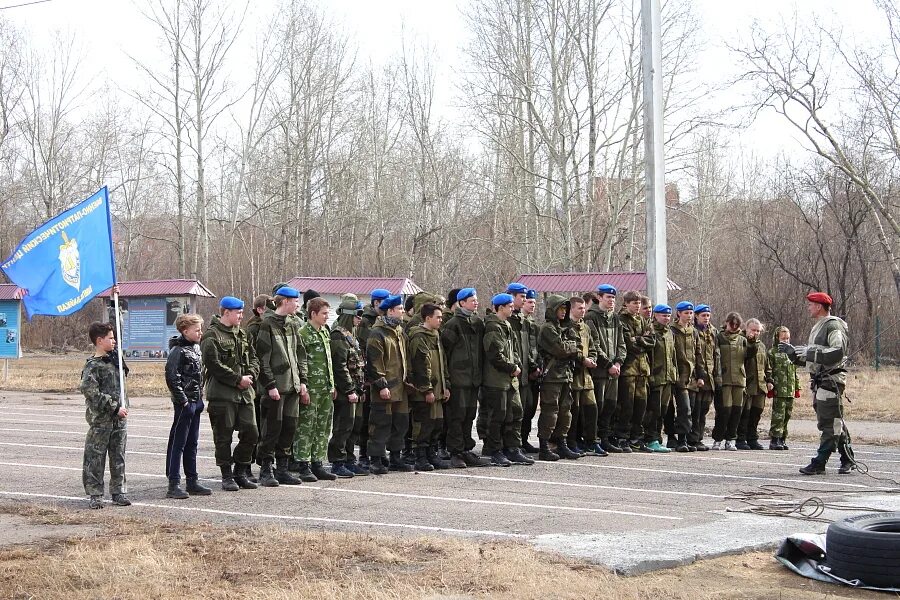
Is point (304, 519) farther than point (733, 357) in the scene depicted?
No

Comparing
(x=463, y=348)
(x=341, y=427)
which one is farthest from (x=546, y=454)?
(x=341, y=427)

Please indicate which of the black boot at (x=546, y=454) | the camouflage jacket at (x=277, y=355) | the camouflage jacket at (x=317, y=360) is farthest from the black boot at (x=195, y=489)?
the black boot at (x=546, y=454)

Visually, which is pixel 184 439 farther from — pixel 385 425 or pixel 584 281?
pixel 584 281

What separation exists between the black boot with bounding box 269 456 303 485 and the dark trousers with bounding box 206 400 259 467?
56cm

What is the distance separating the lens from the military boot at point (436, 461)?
493 inches

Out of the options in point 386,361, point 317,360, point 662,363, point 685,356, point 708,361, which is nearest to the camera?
point 317,360

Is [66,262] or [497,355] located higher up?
[66,262]

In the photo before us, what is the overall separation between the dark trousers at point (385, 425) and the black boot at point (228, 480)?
194cm

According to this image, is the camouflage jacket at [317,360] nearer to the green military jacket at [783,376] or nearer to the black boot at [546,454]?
the black boot at [546,454]

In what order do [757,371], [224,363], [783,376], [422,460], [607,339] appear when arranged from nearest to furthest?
[224,363] → [422,460] → [607,339] → [757,371] → [783,376]

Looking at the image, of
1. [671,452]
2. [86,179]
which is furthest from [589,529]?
[86,179]

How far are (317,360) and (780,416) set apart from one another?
7875 millimetres

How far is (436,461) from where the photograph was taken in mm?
12547

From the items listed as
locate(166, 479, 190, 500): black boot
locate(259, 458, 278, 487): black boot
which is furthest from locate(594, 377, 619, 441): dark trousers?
locate(166, 479, 190, 500): black boot
